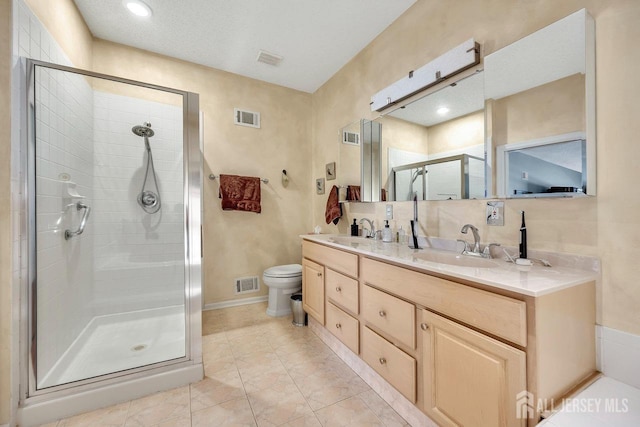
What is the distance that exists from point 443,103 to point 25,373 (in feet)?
9.23

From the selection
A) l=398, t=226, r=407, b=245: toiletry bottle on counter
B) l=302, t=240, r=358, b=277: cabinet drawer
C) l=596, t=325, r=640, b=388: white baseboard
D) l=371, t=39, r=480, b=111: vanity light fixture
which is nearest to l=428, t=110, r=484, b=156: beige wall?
l=371, t=39, r=480, b=111: vanity light fixture

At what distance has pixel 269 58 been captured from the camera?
2.57m

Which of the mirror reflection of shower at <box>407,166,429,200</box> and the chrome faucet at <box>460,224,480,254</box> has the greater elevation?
the mirror reflection of shower at <box>407,166,429,200</box>

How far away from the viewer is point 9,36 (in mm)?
1239

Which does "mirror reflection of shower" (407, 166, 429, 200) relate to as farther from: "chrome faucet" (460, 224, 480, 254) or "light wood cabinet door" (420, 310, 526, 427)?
"light wood cabinet door" (420, 310, 526, 427)

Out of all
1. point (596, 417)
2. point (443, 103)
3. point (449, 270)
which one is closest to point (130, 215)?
point (449, 270)

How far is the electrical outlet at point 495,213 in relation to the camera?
1.36m

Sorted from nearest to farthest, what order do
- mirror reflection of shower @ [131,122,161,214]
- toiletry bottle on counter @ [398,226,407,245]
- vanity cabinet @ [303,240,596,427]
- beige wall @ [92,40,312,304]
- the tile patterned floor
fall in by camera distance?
vanity cabinet @ [303,240,596,427] → the tile patterned floor → toiletry bottle on counter @ [398,226,407,245] → mirror reflection of shower @ [131,122,161,214] → beige wall @ [92,40,312,304]

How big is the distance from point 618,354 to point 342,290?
1.25 m

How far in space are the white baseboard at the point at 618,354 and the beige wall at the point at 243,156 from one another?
2609mm

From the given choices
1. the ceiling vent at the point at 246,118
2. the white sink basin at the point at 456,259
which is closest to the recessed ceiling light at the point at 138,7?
the ceiling vent at the point at 246,118

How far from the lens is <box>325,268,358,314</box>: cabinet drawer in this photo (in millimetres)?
1615

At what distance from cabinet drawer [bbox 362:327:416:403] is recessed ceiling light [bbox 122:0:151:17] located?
2845mm

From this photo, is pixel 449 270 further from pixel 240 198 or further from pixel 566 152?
pixel 240 198
